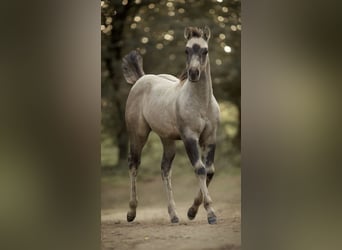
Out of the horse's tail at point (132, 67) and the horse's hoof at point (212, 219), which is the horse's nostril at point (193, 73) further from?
the horse's hoof at point (212, 219)

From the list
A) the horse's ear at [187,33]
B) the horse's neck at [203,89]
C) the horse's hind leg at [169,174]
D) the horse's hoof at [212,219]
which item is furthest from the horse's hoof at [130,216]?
the horse's ear at [187,33]

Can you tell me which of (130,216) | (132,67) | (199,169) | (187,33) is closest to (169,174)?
(199,169)

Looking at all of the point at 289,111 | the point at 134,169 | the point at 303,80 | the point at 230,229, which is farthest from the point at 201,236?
the point at 303,80

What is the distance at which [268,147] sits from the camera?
2902 mm

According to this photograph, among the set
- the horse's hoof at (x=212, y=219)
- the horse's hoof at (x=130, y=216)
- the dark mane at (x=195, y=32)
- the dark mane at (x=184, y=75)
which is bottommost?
the horse's hoof at (x=212, y=219)

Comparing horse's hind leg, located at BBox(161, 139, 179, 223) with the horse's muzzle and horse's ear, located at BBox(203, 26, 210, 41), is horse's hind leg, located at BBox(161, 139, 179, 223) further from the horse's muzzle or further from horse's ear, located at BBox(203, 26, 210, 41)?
horse's ear, located at BBox(203, 26, 210, 41)

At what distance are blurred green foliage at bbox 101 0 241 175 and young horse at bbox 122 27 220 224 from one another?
0.03 metres

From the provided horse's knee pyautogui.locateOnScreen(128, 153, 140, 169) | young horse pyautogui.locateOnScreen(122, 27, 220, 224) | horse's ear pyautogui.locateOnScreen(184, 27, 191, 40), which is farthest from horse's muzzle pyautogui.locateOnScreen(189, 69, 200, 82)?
horse's knee pyautogui.locateOnScreen(128, 153, 140, 169)

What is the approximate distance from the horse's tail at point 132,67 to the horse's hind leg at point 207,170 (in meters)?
0.53

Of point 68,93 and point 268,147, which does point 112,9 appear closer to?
point 68,93

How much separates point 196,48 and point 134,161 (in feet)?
2.24

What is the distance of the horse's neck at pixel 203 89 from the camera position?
9.48 feet

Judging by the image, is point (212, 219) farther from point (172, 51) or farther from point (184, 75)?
point (172, 51)

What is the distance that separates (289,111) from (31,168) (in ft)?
4.57
